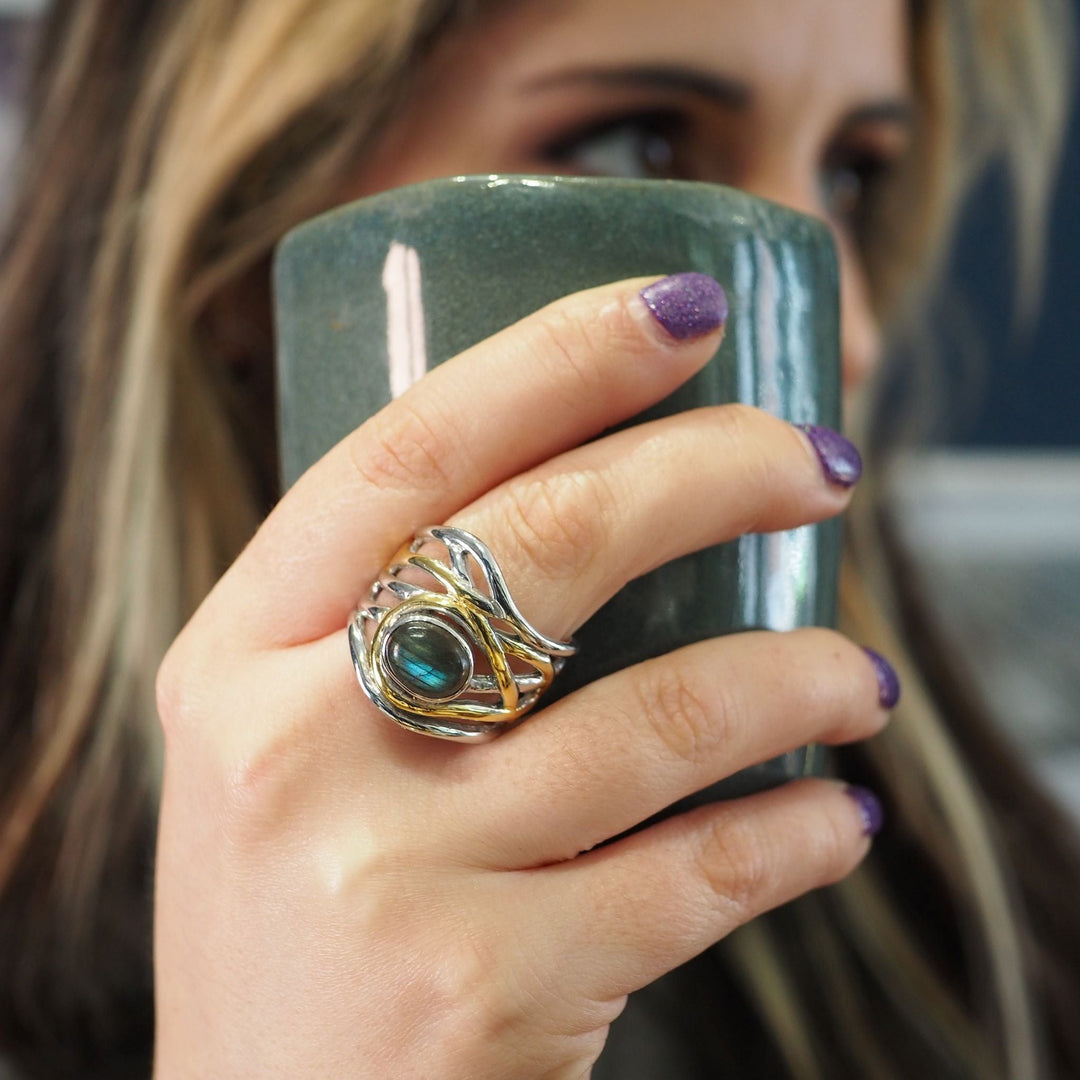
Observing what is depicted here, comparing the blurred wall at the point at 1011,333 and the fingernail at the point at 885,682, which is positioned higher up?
the blurred wall at the point at 1011,333

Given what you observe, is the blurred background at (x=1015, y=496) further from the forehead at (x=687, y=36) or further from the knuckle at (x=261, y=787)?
the knuckle at (x=261, y=787)

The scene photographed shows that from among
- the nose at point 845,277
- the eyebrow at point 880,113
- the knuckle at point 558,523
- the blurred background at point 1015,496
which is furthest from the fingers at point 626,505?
the blurred background at point 1015,496

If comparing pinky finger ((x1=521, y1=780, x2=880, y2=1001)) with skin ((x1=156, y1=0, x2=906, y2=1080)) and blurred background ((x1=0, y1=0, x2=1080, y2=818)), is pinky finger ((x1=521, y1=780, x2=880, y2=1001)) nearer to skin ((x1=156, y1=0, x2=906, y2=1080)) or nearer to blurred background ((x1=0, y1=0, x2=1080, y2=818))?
skin ((x1=156, y1=0, x2=906, y2=1080))

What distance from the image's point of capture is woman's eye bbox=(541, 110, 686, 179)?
76 centimetres

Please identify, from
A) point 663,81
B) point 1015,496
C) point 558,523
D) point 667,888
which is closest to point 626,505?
point 558,523

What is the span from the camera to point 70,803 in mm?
901

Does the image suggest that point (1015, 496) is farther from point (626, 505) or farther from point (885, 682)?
point (626, 505)

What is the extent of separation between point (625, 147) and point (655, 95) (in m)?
0.05

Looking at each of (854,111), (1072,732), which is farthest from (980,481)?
(854,111)

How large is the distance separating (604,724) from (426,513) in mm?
107

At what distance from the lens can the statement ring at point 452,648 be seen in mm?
363

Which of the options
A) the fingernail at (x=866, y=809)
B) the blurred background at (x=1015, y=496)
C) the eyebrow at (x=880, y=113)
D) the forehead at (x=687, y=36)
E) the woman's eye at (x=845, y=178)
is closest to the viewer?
the fingernail at (x=866, y=809)

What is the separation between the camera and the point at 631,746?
0.39 meters

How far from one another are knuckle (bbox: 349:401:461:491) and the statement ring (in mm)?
24
